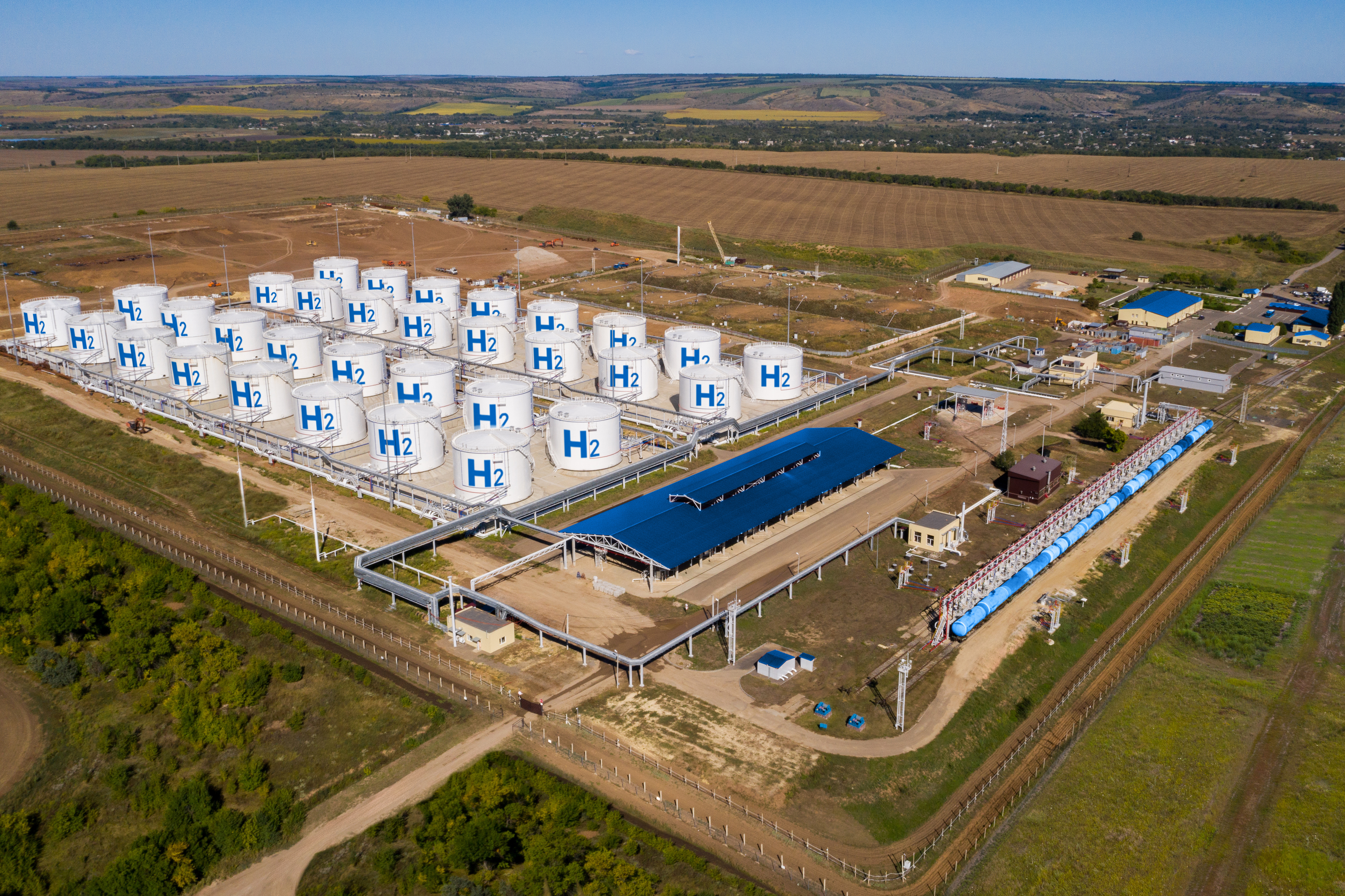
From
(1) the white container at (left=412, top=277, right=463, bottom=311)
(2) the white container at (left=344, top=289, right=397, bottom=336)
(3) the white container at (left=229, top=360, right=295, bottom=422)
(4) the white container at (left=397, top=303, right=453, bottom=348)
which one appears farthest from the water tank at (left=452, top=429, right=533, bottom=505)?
(2) the white container at (left=344, top=289, right=397, bottom=336)

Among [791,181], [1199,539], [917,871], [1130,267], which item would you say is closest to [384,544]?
[917,871]

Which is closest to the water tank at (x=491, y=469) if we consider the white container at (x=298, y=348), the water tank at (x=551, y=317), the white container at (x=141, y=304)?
the white container at (x=298, y=348)

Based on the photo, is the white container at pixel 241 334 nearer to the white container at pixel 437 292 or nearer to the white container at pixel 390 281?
the white container at pixel 437 292

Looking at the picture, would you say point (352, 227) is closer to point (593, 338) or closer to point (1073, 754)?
point (593, 338)

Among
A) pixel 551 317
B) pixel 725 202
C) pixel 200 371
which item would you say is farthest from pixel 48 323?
pixel 725 202

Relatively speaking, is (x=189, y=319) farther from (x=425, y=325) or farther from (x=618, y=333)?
(x=618, y=333)

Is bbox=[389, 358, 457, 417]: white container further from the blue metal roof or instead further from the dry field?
the dry field

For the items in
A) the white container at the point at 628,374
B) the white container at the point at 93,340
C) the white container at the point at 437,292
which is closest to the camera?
the white container at the point at 628,374

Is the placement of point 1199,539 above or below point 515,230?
below
